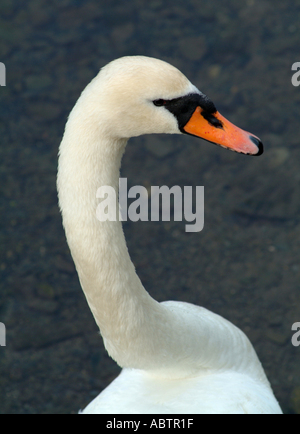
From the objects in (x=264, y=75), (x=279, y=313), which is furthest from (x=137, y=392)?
(x=264, y=75)

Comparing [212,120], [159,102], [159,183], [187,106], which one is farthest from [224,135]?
[159,183]

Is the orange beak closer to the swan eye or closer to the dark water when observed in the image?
the swan eye

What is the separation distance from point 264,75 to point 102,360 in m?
2.98

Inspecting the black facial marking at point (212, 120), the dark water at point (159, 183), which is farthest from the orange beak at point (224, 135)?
the dark water at point (159, 183)

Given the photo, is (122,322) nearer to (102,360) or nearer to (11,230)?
(102,360)

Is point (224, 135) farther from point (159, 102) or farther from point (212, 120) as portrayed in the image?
point (159, 102)

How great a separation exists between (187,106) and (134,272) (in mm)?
700

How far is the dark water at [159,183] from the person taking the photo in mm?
4359

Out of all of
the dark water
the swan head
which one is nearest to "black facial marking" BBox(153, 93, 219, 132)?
the swan head

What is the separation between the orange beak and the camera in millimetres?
2365

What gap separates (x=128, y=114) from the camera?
83.8 inches

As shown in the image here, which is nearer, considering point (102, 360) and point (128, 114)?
point (128, 114)

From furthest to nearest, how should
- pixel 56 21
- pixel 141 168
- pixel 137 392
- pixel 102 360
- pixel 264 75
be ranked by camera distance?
pixel 56 21 < pixel 264 75 < pixel 141 168 < pixel 102 360 < pixel 137 392

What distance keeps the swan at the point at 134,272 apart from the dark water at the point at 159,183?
130 centimetres
